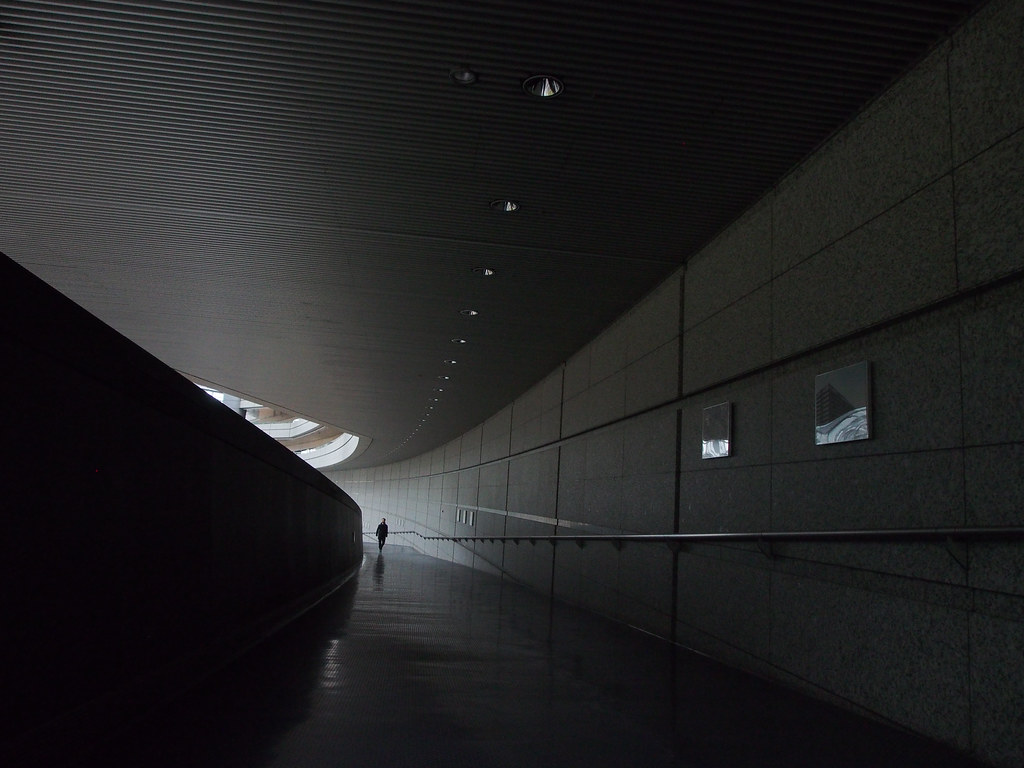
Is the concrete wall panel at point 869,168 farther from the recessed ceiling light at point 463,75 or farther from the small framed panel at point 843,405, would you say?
the recessed ceiling light at point 463,75

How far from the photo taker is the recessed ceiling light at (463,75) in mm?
4668

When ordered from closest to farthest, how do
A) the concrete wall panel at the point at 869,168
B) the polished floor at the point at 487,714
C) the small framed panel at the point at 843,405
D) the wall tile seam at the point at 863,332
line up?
the polished floor at the point at 487,714 → the wall tile seam at the point at 863,332 → the concrete wall panel at the point at 869,168 → the small framed panel at the point at 843,405

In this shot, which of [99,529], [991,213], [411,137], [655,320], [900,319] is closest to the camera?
[99,529]

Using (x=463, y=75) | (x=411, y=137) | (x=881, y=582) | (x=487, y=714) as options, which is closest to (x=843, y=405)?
(x=881, y=582)

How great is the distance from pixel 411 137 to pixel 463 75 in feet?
3.14

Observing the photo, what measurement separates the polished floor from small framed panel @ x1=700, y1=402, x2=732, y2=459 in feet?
5.18

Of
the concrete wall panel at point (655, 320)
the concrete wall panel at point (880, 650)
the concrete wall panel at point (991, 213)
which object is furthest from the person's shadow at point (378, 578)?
the concrete wall panel at point (991, 213)

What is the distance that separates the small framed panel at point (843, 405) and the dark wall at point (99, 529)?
361 centimetres

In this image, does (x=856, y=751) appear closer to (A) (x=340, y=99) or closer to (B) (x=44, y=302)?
(B) (x=44, y=302)

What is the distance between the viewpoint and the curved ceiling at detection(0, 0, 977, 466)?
4289 millimetres

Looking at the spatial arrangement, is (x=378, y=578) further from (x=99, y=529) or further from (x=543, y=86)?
(x=99, y=529)

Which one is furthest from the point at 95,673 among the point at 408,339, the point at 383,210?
the point at 408,339

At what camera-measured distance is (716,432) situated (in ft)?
21.6

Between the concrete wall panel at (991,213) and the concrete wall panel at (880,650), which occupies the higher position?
the concrete wall panel at (991,213)
